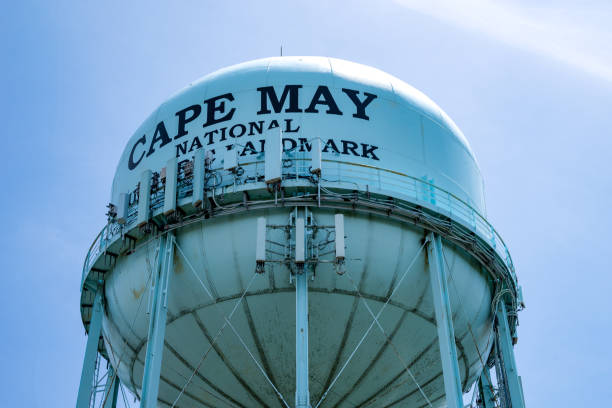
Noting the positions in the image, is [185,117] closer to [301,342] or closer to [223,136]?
[223,136]

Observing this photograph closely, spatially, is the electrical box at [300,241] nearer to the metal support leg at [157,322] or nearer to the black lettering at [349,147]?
the black lettering at [349,147]

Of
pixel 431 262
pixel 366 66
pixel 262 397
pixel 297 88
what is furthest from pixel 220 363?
pixel 366 66

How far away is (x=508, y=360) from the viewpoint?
18.4m

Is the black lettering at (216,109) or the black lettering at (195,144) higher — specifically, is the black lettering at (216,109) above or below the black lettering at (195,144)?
above

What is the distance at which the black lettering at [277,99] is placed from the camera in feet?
56.9

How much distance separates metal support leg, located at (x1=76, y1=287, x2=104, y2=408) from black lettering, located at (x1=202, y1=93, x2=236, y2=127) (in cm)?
514

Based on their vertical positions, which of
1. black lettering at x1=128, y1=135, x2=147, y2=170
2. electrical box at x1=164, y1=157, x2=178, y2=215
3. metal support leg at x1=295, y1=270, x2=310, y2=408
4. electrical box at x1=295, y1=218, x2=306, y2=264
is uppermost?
black lettering at x1=128, y1=135, x2=147, y2=170

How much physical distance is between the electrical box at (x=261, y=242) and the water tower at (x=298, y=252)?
3 cm

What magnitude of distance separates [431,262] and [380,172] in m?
2.15

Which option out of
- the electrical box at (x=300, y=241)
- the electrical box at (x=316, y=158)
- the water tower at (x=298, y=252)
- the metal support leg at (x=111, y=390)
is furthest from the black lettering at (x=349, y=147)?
the metal support leg at (x=111, y=390)

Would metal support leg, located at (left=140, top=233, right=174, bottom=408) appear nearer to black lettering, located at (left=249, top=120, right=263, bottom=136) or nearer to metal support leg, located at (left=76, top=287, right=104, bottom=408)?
black lettering, located at (left=249, top=120, right=263, bottom=136)

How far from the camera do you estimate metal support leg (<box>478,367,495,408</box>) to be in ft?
64.1

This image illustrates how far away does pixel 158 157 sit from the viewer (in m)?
17.9

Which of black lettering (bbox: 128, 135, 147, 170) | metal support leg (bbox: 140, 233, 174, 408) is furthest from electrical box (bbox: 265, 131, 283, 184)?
black lettering (bbox: 128, 135, 147, 170)
